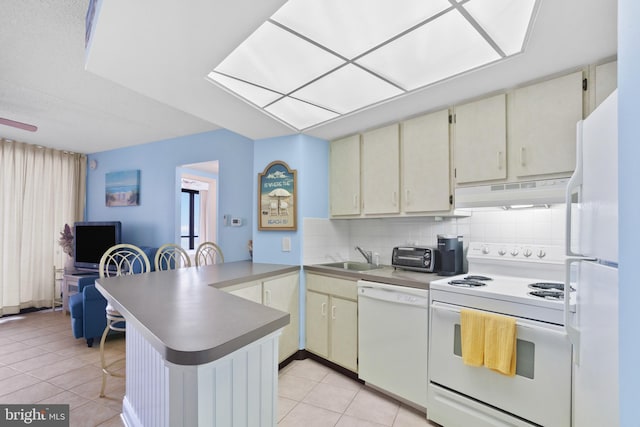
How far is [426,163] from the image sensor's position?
2363 millimetres

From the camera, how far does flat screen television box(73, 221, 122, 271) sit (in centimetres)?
426

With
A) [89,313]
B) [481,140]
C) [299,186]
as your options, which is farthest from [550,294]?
[89,313]

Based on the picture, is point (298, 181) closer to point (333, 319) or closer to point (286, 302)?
point (286, 302)

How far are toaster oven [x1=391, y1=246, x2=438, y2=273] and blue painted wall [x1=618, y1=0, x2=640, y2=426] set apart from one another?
1717 millimetres

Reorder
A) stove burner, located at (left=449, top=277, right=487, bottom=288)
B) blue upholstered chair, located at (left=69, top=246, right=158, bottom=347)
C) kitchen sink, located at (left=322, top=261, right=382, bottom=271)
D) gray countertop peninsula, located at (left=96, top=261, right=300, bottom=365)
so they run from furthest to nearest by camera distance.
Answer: blue upholstered chair, located at (left=69, top=246, right=158, bottom=347), kitchen sink, located at (left=322, top=261, right=382, bottom=271), stove burner, located at (left=449, top=277, right=487, bottom=288), gray countertop peninsula, located at (left=96, top=261, right=300, bottom=365)

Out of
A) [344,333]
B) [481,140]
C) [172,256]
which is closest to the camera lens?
[481,140]

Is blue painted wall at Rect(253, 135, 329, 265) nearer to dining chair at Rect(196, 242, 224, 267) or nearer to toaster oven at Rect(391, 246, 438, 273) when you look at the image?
dining chair at Rect(196, 242, 224, 267)

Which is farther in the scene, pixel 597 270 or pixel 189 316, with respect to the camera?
pixel 189 316

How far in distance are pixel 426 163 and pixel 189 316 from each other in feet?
6.50

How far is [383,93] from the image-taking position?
2.10 m

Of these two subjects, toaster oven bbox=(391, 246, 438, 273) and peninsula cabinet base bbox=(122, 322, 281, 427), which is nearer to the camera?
peninsula cabinet base bbox=(122, 322, 281, 427)

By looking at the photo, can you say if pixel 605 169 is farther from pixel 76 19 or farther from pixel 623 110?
pixel 76 19

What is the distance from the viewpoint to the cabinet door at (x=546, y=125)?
1.72 meters

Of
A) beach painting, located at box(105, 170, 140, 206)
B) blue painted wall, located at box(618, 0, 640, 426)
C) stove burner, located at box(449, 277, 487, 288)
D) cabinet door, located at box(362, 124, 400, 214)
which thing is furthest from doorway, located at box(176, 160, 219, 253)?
blue painted wall, located at box(618, 0, 640, 426)
